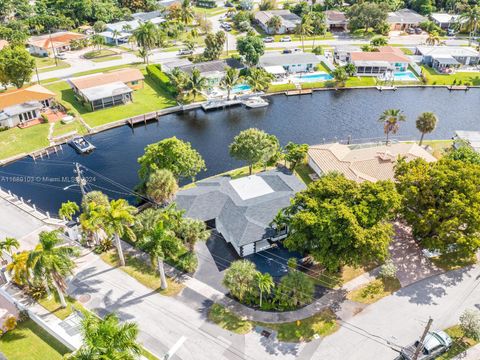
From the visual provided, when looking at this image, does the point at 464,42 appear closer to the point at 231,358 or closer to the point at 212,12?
the point at 212,12

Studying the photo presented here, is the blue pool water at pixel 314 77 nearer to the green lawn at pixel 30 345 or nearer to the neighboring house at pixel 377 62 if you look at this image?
the neighboring house at pixel 377 62

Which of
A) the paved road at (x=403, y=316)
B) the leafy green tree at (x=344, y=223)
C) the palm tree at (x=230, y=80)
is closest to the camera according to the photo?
the paved road at (x=403, y=316)

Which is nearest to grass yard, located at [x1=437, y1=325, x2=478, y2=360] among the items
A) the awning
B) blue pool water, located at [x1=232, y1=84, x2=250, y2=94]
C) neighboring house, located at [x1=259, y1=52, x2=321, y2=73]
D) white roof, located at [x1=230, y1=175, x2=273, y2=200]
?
Answer: white roof, located at [x1=230, y1=175, x2=273, y2=200]

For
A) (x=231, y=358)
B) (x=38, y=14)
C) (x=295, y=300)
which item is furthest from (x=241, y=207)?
(x=38, y=14)

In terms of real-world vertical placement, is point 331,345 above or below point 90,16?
below

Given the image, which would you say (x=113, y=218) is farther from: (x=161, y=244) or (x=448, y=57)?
(x=448, y=57)

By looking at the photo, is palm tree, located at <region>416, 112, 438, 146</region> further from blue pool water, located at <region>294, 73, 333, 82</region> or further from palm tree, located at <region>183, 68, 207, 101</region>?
palm tree, located at <region>183, 68, 207, 101</region>

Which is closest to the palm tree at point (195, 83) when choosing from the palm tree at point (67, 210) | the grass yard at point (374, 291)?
the palm tree at point (67, 210)
